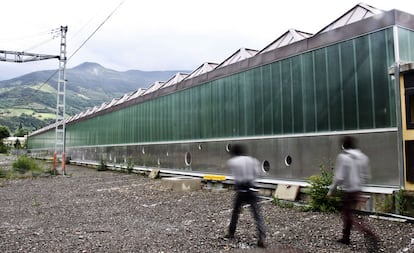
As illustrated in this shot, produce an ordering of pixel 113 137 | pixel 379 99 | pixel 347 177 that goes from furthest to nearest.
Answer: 1. pixel 113 137
2. pixel 379 99
3. pixel 347 177

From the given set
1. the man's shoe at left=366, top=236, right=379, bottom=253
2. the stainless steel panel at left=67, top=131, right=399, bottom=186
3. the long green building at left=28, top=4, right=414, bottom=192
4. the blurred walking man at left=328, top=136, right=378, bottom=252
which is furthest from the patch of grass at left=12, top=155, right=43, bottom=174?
the man's shoe at left=366, top=236, right=379, bottom=253

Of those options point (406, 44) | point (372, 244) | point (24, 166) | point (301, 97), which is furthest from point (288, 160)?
point (24, 166)

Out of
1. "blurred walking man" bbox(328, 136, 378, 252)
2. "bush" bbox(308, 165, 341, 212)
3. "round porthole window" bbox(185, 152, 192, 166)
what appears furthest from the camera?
"round porthole window" bbox(185, 152, 192, 166)

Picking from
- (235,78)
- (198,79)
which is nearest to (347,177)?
(235,78)

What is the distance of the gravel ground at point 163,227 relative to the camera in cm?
597

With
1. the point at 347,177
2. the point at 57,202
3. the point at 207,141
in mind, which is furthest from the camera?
the point at 207,141

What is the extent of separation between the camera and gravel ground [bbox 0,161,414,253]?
597cm

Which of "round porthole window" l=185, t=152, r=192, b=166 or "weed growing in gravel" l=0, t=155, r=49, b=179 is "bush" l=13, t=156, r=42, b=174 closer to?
"weed growing in gravel" l=0, t=155, r=49, b=179

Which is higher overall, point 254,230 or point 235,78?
point 235,78

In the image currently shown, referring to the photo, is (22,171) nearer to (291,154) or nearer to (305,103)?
(291,154)

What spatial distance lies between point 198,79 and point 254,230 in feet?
33.3

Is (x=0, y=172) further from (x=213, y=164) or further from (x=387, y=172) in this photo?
(x=387, y=172)

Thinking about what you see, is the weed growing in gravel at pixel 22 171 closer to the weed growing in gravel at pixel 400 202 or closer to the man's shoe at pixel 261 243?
the man's shoe at pixel 261 243

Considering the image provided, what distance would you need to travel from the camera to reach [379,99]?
8.25 m
